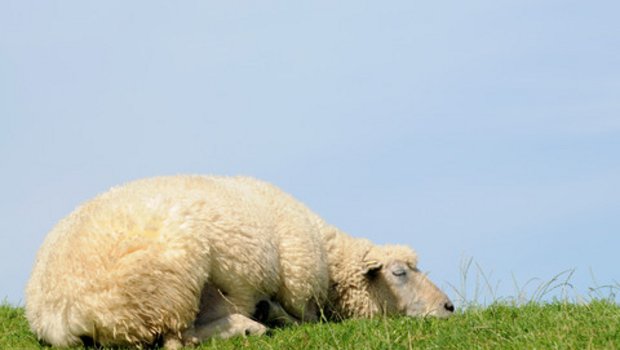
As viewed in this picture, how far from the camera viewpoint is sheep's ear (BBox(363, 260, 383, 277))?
11.1 metres

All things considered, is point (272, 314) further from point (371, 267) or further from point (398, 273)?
point (398, 273)

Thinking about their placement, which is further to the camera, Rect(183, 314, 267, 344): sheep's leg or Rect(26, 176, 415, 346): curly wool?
A: Rect(183, 314, 267, 344): sheep's leg

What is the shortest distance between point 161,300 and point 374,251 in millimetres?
3201

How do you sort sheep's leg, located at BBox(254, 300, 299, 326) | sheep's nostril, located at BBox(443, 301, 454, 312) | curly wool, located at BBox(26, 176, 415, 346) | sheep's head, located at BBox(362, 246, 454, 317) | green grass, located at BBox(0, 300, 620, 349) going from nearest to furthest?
green grass, located at BBox(0, 300, 620, 349) < curly wool, located at BBox(26, 176, 415, 346) < sheep's leg, located at BBox(254, 300, 299, 326) < sheep's nostril, located at BBox(443, 301, 454, 312) < sheep's head, located at BBox(362, 246, 454, 317)

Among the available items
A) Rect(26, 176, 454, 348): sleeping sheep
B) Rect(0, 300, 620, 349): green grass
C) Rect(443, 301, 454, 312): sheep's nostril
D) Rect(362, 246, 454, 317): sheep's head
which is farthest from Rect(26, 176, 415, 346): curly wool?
Rect(443, 301, 454, 312): sheep's nostril

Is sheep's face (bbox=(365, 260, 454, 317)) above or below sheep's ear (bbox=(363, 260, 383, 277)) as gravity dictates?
below

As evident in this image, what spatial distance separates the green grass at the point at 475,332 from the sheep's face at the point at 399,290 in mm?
817

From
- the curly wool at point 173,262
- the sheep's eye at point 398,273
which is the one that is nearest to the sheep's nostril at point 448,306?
the sheep's eye at point 398,273

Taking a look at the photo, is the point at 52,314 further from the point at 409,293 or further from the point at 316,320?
the point at 409,293

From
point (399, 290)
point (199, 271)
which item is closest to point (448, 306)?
point (399, 290)

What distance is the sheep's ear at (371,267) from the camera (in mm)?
11109

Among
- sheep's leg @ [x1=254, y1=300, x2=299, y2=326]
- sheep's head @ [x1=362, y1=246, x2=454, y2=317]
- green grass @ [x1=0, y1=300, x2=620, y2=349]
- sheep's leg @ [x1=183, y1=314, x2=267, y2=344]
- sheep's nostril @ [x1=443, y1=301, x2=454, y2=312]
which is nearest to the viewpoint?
green grass @ [x1=0, y1=300, x2=620, y2=349]

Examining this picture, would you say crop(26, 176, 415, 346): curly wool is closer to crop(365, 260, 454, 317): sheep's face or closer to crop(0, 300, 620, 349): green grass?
crop(365, 260, 454, 317): sheep's face

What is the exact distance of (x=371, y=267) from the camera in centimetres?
1108
